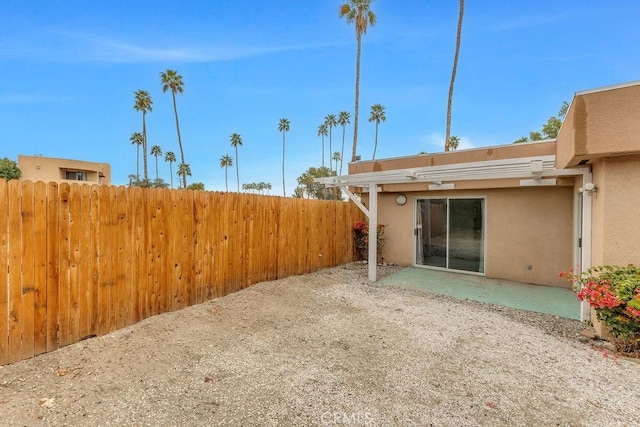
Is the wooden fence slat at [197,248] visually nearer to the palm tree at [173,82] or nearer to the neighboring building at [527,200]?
the neighboring building at [527,200]

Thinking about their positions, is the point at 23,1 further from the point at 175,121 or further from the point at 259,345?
the point at 175,121

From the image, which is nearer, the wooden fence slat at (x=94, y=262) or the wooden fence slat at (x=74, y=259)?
the wooden fence slat at (x=74, y=259)

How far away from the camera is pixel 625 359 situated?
132 inches

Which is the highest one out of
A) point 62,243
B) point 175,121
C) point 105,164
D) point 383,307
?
point 175,121

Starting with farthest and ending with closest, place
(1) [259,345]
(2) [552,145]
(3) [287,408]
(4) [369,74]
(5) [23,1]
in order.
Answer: (4) [369,74] < (2) [552,145] < (5) [23,1] < (1) [259,345] < (3) [287,408]

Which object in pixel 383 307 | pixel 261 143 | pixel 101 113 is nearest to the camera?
pixel 383 307

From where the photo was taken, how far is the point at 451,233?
26.6 feet

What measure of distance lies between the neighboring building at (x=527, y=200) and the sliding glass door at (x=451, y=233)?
3 centimetres

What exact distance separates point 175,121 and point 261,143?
999 centimetres

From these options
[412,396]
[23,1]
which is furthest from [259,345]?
[23,1]

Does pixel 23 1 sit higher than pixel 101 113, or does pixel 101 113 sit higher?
pixel 101 113

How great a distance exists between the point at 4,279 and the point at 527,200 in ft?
30.4

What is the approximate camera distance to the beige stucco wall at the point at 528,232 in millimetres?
6727

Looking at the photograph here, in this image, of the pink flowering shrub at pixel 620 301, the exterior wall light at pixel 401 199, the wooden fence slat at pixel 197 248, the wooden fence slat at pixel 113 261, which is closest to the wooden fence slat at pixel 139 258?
the wooden fence slat at pixel 113 261
